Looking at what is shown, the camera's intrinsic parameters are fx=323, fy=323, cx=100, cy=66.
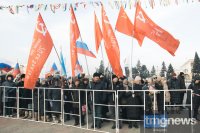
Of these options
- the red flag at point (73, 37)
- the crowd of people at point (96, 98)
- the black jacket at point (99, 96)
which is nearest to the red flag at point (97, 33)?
the red flag at point (73, 37)

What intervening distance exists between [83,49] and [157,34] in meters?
4.06

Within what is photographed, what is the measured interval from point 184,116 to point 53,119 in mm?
5022

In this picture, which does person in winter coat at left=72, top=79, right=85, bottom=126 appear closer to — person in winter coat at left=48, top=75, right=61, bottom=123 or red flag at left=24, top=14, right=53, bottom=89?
person in winter coat at left=48, top=75, right=61, bottom=123

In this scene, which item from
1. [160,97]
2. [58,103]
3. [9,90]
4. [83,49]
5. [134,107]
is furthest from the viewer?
[83,49]

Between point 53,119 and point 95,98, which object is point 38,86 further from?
point 95,98

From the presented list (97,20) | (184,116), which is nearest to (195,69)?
(97,20)

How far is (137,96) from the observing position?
10.2 metres

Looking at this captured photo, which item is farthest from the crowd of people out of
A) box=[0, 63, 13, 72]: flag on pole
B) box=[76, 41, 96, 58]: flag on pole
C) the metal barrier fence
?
box=[0, 63, 13, 72]: flag on pole

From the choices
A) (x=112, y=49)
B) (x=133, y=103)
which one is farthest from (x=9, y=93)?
(x=133, y=103)

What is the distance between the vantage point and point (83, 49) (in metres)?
14.0

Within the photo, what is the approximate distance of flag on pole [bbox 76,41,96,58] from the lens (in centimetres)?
1352

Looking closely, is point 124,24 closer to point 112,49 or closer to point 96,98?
point 112,49

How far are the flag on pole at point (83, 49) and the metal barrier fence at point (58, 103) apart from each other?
261 centimetres

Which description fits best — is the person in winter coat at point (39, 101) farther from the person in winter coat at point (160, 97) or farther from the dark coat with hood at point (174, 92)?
the dark coat with hood at point (174, 92)
